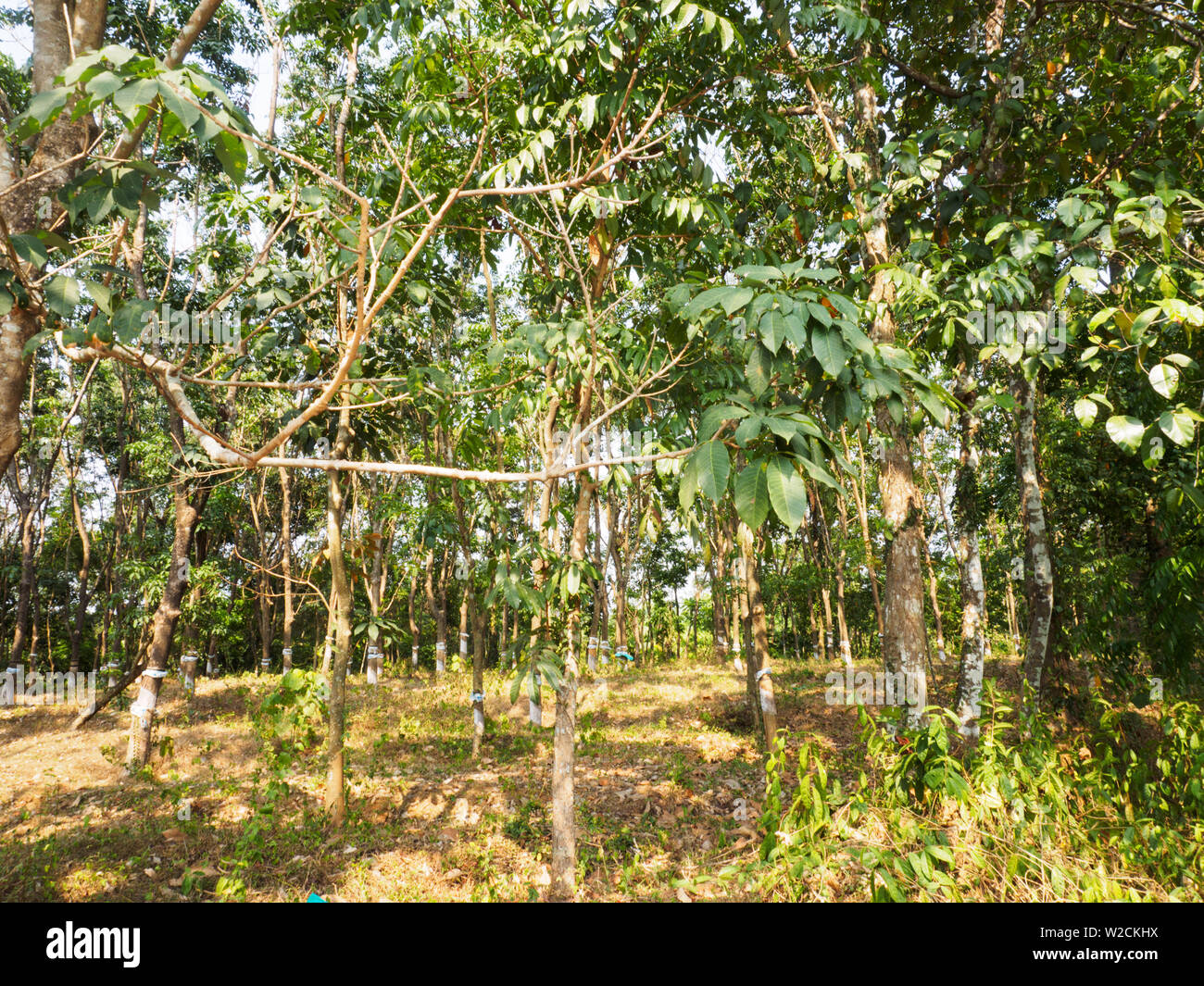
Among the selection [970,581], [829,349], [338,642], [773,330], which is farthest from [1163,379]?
[338,642]

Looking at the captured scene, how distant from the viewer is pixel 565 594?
3396mm

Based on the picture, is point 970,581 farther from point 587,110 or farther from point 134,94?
point 134,94

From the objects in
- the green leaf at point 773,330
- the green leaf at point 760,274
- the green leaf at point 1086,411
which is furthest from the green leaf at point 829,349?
the green leaf at point 1086,411

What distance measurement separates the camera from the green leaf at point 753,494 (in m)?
1.61

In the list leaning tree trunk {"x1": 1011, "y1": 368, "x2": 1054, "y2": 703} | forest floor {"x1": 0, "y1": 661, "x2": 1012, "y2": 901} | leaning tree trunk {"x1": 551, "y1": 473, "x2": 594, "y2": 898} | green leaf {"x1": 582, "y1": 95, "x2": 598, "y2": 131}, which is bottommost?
forest floor {"x1": 0, "y1": 661, "x2": 1012, "y2": 901}

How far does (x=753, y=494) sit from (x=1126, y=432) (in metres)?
1.96

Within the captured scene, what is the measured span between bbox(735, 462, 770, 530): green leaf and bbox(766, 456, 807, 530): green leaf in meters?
0.02

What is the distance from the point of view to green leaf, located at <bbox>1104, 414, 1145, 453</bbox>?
102 inches

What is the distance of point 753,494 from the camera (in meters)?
1.64

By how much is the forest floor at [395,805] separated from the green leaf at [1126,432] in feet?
7.34

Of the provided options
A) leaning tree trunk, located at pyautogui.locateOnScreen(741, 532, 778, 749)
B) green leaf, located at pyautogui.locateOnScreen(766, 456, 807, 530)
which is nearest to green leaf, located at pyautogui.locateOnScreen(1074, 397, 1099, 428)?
green leaf, located at pyautogui.locateOnScreen(766, 456, 807, 530)

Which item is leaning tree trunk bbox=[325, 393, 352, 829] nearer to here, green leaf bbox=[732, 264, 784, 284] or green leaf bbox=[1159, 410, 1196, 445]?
green leaf bbox=[732, 264, 784, 284]

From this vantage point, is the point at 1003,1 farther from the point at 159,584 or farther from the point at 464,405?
the point at 159,584

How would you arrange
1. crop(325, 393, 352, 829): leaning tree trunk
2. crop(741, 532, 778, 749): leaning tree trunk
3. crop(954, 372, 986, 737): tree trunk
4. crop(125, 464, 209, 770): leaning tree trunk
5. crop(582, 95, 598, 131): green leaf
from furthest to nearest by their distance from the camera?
crop(741, 532, 778, 749): leaning tree trunk < crop(125, 464, 209, 770): leaning tree trunk < crop(954, 372, 986, 737): tree trunk < crop(325, 393, 352, 829): leaning tree trunk < crop(582, 95, 598, 131): green leaf
